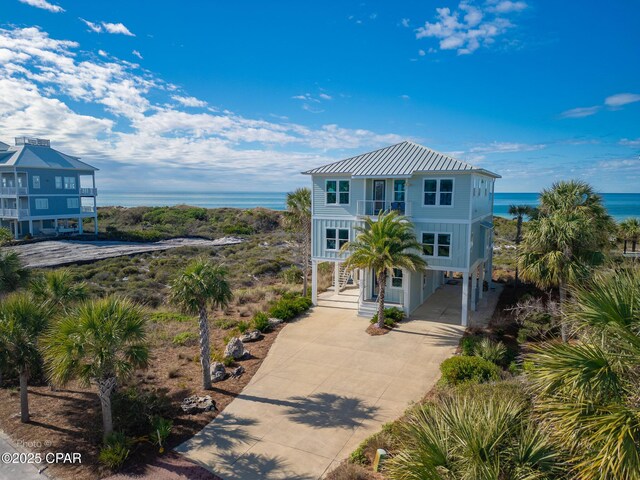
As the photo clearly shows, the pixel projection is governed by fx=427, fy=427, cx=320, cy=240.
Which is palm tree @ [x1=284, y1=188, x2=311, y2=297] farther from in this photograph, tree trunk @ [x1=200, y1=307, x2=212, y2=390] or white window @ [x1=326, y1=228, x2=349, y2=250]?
tree trunk @ [x1=200, y1=307, x2=212, y2=390]

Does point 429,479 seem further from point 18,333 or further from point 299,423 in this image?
point 18,333

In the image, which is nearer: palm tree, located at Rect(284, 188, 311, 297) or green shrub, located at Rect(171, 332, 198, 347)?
green shrub, located at Rect(171, 332, 198, 347)

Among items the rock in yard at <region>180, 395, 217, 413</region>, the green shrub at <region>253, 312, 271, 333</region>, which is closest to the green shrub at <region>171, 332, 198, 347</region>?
the green shrub at <region>253, 312, 271, 333</region>

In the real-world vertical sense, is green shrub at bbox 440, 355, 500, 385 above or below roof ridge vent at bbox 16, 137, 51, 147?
below

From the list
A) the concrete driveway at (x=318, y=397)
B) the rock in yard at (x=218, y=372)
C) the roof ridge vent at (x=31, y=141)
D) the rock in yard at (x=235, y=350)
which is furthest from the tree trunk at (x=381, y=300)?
the roof ridge vent at (x=31, y=141)

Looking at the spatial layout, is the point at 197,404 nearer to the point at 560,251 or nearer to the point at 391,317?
the point at 391,317

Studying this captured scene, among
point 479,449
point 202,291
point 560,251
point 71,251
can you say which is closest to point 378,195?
point 560,251
